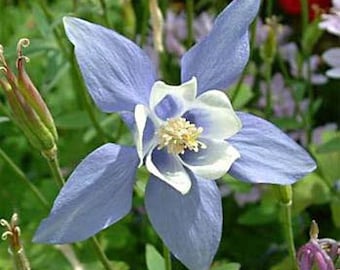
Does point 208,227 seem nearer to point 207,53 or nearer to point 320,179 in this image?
point 207,53

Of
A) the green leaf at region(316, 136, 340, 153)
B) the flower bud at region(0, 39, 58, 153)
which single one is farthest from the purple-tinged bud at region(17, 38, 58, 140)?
the green leaf at region(316, 136, 340, 153)

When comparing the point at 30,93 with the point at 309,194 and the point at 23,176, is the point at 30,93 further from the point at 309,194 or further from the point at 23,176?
the point at 309,194

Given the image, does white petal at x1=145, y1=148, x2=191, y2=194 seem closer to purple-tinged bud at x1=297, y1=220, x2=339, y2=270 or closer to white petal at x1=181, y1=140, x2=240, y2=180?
white petal at x1=181, y1=140, x2=240, y2=180

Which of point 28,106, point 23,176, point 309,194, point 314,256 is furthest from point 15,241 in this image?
point 309,194

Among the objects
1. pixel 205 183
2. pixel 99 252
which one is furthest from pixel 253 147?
pixel 99 252

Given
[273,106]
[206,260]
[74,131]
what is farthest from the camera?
[273,106]

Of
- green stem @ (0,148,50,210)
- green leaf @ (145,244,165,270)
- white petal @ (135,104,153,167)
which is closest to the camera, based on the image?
white petal @ (135,104,153,167)
